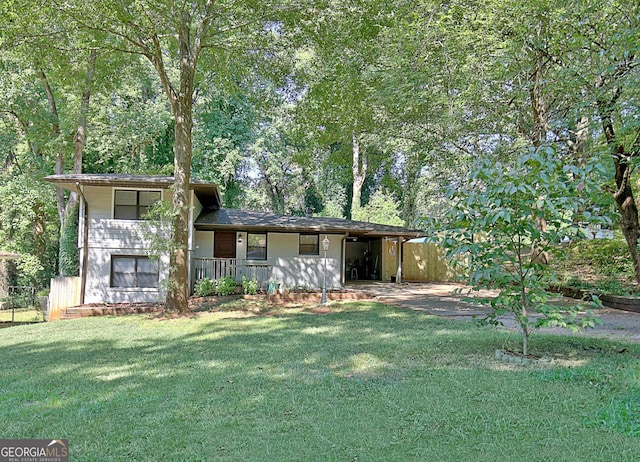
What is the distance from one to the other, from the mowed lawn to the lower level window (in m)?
5.48

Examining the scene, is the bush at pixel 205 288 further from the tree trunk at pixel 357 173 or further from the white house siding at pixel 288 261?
the tree trunk at pixel 357 173

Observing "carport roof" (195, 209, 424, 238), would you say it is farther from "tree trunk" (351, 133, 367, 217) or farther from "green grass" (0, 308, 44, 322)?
"tree trunk" (351, 133, 367, 217)

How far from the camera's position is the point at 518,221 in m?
5.41

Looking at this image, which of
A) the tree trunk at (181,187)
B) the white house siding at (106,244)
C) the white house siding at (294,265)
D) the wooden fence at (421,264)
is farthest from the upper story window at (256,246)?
the wooden fence at (421,264)

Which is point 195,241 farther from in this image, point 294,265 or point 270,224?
point 294,265

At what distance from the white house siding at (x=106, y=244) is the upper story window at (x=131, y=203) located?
0.57 feet

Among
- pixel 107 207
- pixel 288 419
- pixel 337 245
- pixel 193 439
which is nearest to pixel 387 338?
pixel 288 419

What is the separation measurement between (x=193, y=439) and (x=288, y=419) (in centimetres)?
86

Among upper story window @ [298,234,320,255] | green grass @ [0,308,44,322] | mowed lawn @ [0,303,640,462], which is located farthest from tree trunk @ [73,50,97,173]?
mowed lawn @ [0,303,640,462]

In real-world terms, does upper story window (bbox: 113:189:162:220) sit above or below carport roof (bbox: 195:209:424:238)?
above

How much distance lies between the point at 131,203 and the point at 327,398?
438 inches

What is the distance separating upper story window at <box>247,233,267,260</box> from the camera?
50.1 feet

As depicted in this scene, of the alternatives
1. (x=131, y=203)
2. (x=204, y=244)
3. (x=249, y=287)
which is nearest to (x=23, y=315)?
(x=131, y=203)

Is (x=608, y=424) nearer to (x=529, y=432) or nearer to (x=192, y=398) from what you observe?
(x=529, y=432)
